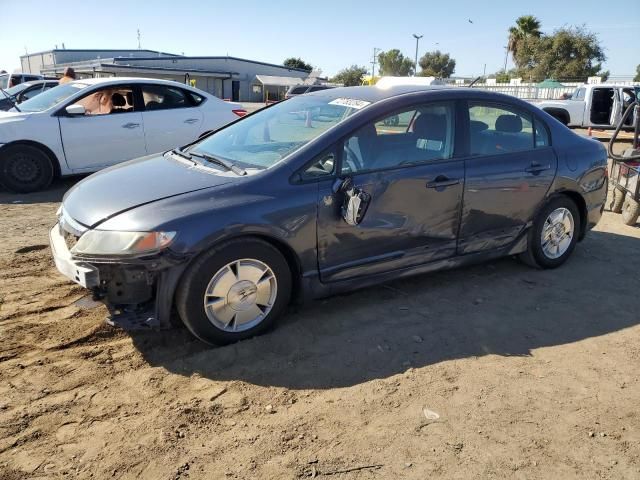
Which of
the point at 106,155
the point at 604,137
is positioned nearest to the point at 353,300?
the point at 106,155

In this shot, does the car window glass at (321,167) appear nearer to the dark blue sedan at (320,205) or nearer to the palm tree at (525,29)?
the dark blue sedan at (320,205)

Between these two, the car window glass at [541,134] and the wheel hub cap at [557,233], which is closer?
the car window glass at [541,134]

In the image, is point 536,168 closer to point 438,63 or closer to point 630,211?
point 630,211

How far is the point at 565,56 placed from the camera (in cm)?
4903

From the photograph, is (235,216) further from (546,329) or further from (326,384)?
(546,329)

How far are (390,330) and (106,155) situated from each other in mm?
5817

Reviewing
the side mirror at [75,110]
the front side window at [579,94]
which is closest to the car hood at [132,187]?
the side mirror at [75,110]

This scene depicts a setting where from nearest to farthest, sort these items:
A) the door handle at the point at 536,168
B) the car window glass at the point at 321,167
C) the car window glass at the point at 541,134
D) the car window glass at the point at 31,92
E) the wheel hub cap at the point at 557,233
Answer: the car window glass at the point at 321,167 → the door handle at the point at 536,168 → the car window glass at the point at 541,134 → the wheel hub cap at the point at 557,233 → the car window glass at the point at 31,92

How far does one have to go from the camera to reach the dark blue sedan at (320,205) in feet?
10.2

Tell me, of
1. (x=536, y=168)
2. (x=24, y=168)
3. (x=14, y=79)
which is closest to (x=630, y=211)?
(x=536, y=168)

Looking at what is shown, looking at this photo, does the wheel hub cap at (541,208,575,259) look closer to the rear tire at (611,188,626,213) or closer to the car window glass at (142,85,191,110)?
the rear tire at (611,188,626,213)

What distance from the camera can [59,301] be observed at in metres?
3.95

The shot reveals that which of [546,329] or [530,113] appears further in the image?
[530,113]

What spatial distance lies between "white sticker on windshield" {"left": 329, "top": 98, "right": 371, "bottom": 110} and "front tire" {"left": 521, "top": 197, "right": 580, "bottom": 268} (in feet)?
6.33
